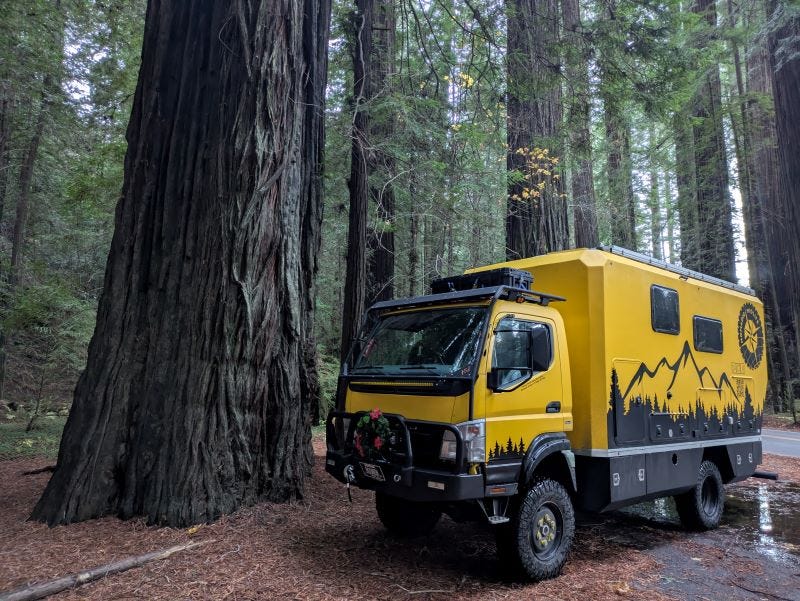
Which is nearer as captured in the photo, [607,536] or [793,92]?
[607,536]

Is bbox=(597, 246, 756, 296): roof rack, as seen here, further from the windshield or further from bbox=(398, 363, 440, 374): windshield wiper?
bbox=(398, 363, 440, 374): windshield wiper

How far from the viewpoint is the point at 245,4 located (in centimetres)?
624

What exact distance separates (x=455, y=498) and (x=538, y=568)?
122 cm

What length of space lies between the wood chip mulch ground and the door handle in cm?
148

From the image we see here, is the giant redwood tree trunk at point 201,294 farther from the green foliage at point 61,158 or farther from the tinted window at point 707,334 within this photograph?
the tinted window at point 707,334

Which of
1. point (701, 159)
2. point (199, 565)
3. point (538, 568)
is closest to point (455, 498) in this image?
point (538, 568)

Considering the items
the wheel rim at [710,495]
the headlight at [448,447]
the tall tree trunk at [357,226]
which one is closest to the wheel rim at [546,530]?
the headlight at [448,447]

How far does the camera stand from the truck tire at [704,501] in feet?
21.9

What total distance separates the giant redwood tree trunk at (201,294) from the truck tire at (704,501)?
474 cm

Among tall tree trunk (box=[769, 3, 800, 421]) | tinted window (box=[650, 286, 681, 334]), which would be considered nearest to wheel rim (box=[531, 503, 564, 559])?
tinted window (box=[650, 286, 681, 334])

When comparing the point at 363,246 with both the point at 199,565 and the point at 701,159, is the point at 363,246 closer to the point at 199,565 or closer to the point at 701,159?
the point at 199,565

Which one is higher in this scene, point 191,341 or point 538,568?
point 191,341

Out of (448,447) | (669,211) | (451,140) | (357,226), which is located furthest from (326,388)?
(669,211)

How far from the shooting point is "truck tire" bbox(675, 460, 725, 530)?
21.9ft
